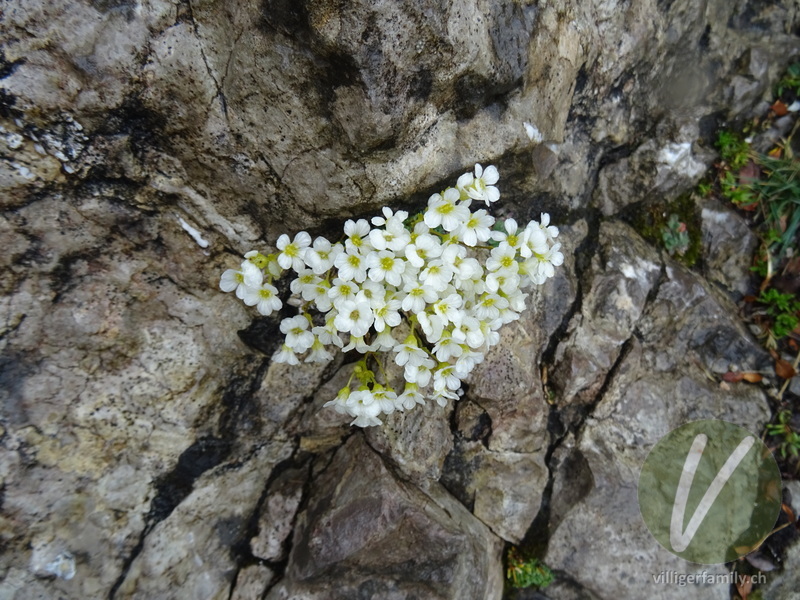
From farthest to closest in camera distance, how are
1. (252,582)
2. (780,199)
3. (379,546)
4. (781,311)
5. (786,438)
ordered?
(780,199), (781,311), (786,438), (252,582), (379,546)

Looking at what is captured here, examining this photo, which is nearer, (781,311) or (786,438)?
(786,438)

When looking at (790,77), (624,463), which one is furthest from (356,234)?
(790,77)

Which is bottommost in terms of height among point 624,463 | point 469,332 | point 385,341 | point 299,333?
point 624,463

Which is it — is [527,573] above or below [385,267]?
below

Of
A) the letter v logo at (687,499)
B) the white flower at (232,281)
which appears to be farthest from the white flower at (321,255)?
the letter v logo at (687,499)

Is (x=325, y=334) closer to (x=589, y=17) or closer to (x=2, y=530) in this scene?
(x=2, y=530)

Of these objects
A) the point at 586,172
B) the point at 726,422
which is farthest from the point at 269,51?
the point at 726,422

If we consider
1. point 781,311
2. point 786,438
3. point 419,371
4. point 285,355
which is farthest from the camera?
point 781,311

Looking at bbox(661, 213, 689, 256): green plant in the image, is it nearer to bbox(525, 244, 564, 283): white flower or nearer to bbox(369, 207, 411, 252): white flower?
bbox(525, 244, 564, 283): white flower

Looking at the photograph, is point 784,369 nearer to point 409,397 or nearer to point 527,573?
point 527,573
